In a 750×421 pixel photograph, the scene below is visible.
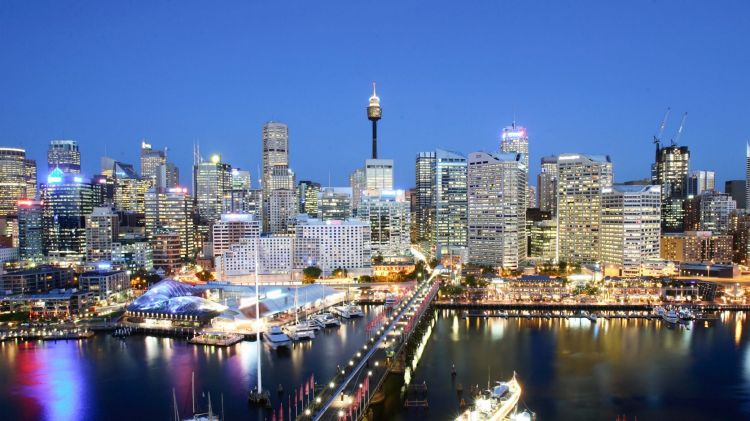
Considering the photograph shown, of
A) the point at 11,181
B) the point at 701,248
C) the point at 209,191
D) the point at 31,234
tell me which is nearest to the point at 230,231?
the point at 31,234

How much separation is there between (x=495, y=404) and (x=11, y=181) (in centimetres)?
7596

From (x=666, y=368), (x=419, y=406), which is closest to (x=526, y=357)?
(x=666, y=368)

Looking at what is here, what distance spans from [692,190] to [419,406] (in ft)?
235

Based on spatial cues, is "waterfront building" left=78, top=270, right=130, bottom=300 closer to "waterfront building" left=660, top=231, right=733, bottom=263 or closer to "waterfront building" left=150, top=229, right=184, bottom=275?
"waterfront building" left=150, top=229, right=184, bottom=275

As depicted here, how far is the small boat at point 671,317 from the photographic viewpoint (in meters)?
30.2

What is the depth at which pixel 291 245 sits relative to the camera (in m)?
45.2

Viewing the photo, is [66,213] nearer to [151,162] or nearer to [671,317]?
[151,162]

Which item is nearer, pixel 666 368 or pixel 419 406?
pixel 419 406

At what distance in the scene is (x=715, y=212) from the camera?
204 ft

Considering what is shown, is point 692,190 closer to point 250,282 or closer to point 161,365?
point 250,282

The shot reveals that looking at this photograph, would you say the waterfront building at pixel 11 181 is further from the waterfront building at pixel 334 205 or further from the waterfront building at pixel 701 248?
the waterfront building at pixel 701 248

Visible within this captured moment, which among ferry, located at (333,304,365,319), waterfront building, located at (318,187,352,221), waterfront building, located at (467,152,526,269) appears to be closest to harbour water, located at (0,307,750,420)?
ferry, located at (333,304,365,319)

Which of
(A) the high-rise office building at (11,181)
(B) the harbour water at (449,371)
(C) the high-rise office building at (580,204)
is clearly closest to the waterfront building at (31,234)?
(A) the high-rise office building at (11,181)

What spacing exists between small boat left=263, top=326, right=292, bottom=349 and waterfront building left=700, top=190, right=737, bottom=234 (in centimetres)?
5220
